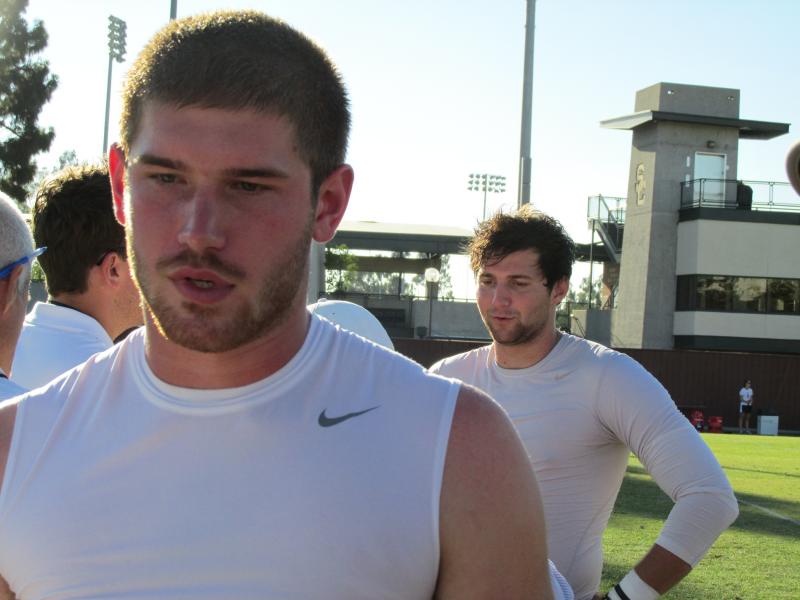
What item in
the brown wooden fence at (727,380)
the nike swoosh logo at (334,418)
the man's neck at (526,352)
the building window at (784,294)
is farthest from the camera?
the building window at (784,294)

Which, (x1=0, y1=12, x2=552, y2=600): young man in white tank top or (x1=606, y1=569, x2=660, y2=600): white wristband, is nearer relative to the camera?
(x1=0, y1=12, x2=552, y2=600): young man in white tank top

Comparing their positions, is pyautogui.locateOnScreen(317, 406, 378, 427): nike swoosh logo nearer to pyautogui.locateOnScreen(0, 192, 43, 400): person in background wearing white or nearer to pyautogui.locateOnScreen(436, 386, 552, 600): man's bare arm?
pyautogui.locateOnScreen(436, 386, 552, 600): man's bare arm

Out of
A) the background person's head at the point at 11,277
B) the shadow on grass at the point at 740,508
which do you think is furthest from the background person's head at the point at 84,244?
the shadow on grass at the point at 740,508

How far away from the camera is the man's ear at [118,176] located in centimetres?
222

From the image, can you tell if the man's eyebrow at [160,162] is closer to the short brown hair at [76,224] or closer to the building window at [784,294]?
the short brown hair at [76,224]

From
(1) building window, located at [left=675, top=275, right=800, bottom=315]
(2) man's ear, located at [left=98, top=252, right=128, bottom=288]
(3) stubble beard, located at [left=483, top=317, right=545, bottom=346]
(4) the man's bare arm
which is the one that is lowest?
(1) building window, located at [left=675, top=275, right=800, bottom=315]

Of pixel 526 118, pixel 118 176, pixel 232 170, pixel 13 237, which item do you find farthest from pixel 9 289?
pixel 526 118

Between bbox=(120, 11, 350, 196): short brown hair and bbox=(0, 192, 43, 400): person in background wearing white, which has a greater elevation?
bbox=(120, 11, 350, 196): short brown hair

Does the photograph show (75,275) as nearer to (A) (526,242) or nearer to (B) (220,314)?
Result: (A) (526,242)

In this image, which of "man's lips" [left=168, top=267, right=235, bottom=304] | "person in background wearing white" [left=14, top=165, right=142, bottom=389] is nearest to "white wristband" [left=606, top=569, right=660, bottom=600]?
"person in background wearing white" [left=14, top=165, right=142, bottom=389]

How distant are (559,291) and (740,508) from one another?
388 inches

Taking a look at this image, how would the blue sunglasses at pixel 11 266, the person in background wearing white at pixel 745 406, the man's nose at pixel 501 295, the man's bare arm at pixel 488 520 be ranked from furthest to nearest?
1. the person in background wearing white at pixel 745 406
2. the man's nose at pixel 501 295
3. the blue sunglasses at pixel 11 266
4. the man's bare arm at pixel 488 520

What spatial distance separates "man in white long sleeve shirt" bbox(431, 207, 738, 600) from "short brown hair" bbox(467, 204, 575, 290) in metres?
0.12

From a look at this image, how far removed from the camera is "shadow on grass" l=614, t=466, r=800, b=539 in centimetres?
1180
